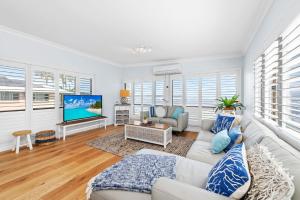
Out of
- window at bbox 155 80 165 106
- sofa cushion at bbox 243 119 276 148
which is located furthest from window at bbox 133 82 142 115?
sofa cushion at bbox 243 119 276 148

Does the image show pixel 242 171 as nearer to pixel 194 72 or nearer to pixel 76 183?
pixel 76 183

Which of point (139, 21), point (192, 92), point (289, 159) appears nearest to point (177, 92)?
point (192, 92)

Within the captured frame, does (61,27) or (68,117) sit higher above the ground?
(61,27)

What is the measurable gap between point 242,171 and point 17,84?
163 inches

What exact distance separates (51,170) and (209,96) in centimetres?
432

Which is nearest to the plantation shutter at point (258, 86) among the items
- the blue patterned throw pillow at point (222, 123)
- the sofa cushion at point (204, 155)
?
the blue patterned throw pillow at point (222, 123)

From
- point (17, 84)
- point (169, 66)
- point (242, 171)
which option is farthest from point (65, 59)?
point (242, 171)

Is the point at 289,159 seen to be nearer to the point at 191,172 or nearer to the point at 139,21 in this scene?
the point at 191,172

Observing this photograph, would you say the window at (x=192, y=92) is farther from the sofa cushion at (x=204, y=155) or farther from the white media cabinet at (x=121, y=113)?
the sofa cushion at (x=204, y=155)

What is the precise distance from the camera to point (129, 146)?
10.2ft

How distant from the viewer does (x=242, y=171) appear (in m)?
0.81

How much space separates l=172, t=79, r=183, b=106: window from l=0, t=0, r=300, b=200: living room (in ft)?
0.12

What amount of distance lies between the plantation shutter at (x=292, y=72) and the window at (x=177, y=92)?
3.39 metres

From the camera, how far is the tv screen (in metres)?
3.70
